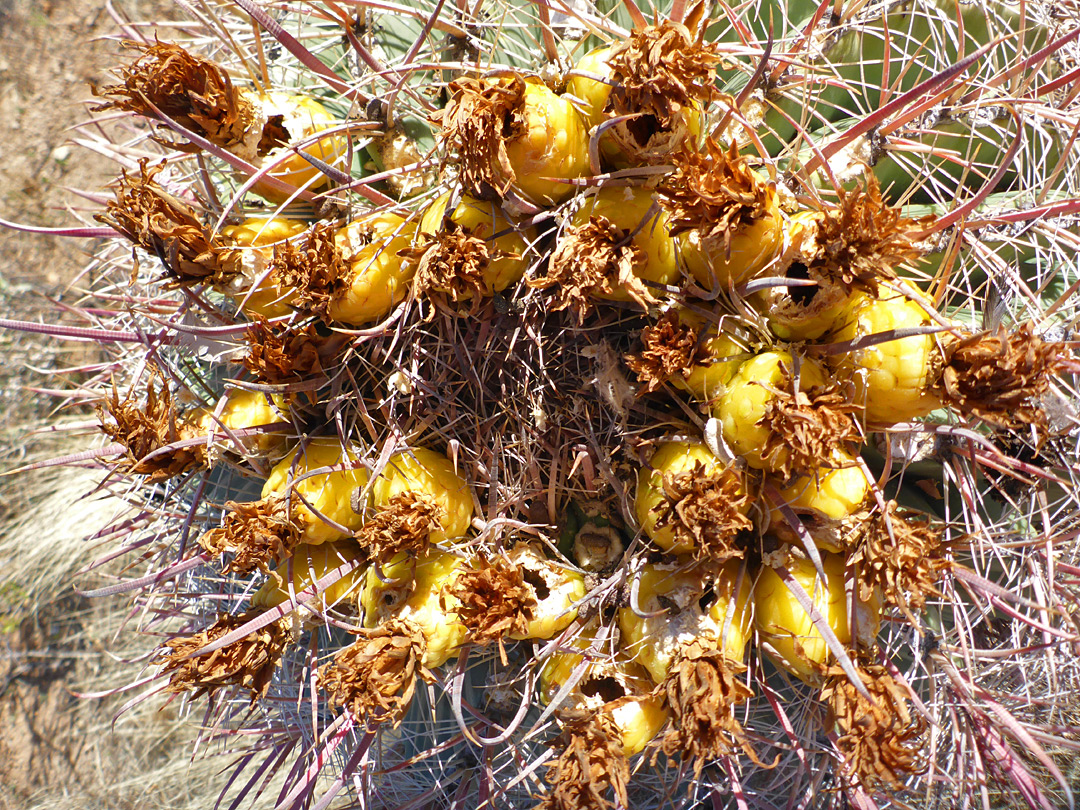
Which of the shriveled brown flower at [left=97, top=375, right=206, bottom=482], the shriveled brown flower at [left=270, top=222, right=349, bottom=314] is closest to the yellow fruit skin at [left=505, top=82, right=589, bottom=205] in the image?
the shriveled brown flower at [left=270, top=222, right=349, bottom=314]

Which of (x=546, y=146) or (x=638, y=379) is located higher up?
(x=546, y=146)

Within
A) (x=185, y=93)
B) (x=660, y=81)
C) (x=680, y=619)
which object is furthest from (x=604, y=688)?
(x=185, y=93)

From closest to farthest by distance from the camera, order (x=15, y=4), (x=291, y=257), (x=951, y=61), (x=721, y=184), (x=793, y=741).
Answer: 1. (x=721, y=184)
2. (x=291, y=257)
3. (x=793, y=741)
4. (x=951, y=61)
5. (x=15, y=4)

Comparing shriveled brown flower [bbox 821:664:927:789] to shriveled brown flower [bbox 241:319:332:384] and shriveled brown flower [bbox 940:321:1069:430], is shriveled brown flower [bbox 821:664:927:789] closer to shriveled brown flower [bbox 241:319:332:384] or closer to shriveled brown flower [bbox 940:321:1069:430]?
shriveled brown flower [bbox 940:321:1069:430]

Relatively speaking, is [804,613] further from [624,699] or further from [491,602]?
[491,602]

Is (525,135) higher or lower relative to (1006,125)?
higher

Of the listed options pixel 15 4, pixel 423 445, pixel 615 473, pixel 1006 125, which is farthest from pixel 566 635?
pixel 15 4

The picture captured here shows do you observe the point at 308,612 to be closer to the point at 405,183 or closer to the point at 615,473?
the point at 615,473
